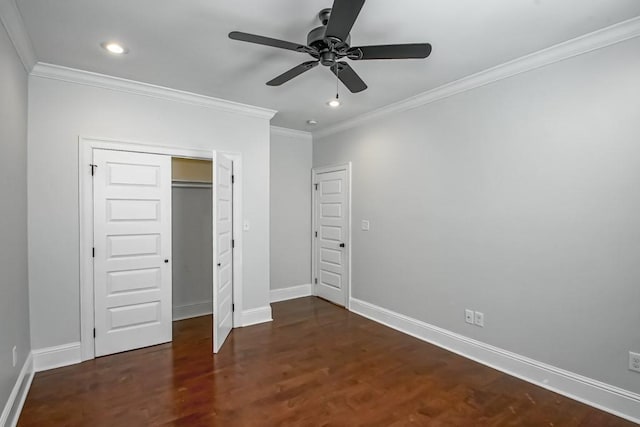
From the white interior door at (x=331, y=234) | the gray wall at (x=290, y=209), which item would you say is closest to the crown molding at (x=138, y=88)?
A: the gray wall at (x=290, y=209)

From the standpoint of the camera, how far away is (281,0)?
1946 mm

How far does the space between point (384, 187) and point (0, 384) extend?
3784 millimetres

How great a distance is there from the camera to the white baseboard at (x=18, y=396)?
6.73ft

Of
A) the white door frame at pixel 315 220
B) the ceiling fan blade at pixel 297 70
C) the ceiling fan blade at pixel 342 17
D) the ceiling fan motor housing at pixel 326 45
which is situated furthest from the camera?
the white door frame at pixel 315 220

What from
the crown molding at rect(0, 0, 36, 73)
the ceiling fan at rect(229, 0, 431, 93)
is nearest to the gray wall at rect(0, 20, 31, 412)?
the crown molding at rect(0, 0, 36, 73)

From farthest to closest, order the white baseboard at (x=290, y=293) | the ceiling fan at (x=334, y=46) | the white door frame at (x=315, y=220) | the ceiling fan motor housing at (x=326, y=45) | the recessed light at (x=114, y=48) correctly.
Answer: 1. the white baseboard at (x=290, y=293)
2. the white door frame at (x=315, y=220)
3. the recessed light at (x=114, y=48)
4. the ceiling fan motor housing at (x=326, y=45)
5. the ceiling fan at (x=334, y=46)

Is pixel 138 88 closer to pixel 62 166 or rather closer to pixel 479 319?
pixel 62 166

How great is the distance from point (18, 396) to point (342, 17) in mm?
3323

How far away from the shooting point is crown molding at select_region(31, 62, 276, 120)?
288cm

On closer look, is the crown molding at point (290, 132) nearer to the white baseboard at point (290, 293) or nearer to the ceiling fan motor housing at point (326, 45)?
the white baseboard at point (290, 293)

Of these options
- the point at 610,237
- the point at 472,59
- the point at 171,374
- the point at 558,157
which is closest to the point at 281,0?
the point at 472,59

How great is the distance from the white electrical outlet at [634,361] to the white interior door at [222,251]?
333cm

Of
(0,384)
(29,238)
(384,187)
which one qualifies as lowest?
(0,384)

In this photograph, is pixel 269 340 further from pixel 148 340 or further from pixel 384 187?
pixel 384 187
